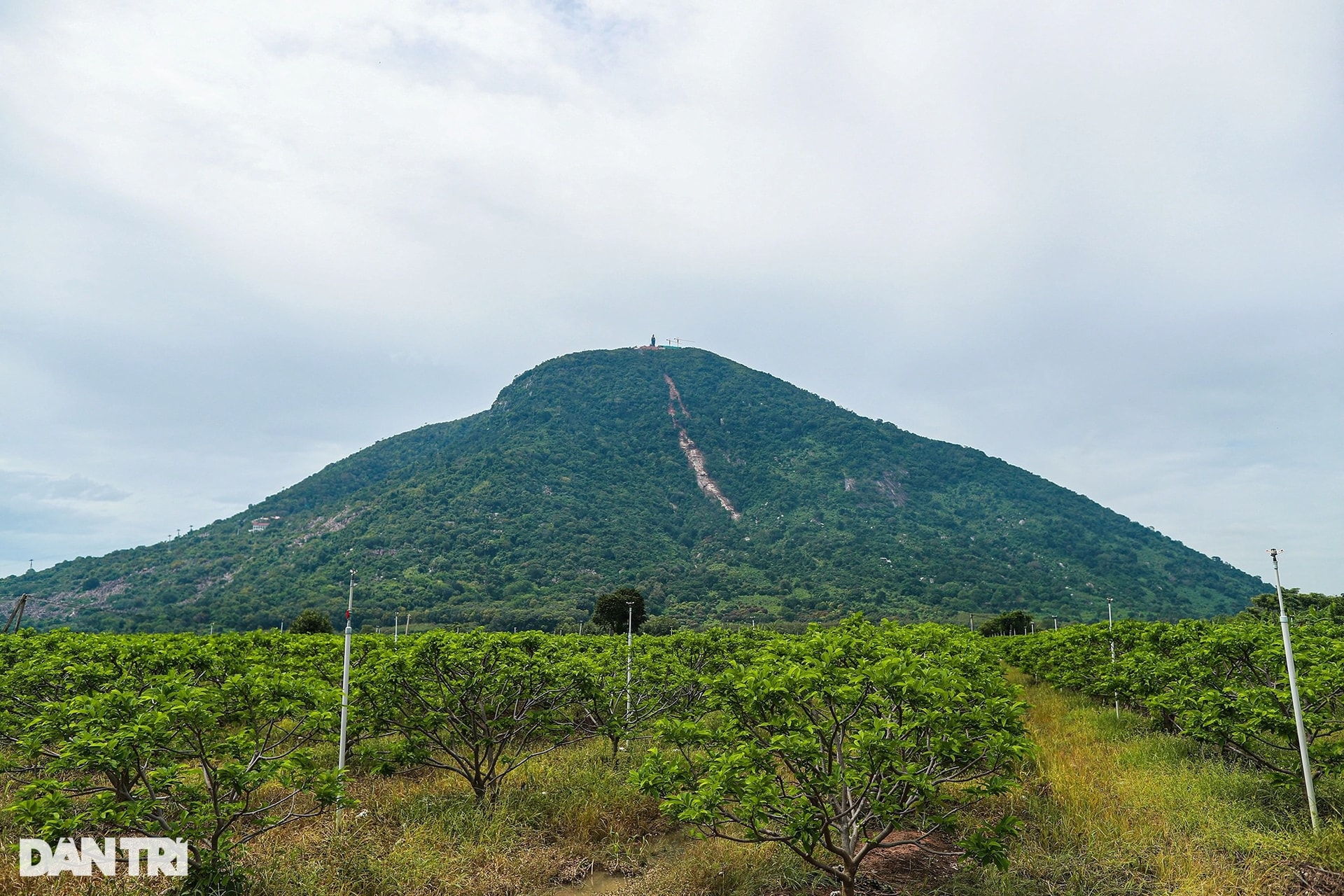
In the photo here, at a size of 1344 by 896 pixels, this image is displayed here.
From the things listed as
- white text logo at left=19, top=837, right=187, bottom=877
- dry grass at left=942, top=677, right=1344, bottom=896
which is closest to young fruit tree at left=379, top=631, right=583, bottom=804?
white text logo at left=19, top=837, right=187, bottom=877

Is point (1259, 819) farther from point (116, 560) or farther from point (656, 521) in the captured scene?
point (116, 560)

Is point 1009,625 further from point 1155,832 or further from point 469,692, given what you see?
point 469,692

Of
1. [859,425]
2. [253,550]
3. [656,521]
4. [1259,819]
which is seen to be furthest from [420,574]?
[859,425]

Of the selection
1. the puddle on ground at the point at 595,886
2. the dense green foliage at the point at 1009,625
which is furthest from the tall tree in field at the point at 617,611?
the puddle on ground at the point at 595,886

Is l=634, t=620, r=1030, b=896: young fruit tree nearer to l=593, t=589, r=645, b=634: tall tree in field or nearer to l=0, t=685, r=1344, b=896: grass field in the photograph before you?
l=0, t=685, r=1344, b=896: grass field

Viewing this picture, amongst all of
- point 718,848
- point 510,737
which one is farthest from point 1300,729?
point 510,737

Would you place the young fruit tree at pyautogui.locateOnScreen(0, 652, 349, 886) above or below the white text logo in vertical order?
above

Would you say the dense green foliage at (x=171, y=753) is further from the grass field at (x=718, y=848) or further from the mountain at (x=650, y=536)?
the mountain at (x=650, y=536)
